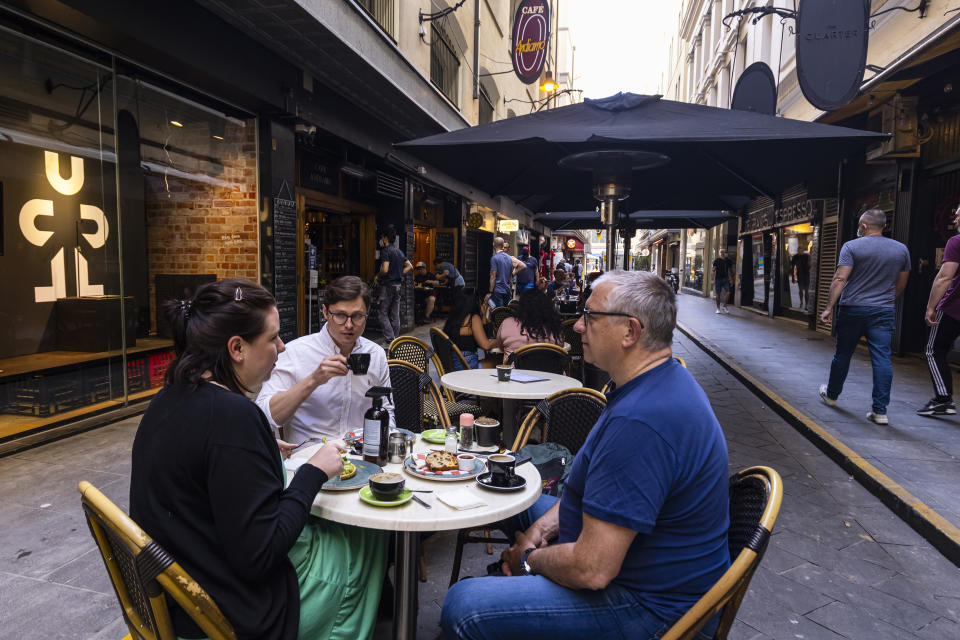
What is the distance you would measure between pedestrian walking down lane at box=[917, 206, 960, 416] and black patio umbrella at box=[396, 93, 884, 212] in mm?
1413

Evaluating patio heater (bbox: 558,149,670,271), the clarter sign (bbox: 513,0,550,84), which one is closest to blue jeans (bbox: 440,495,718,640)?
patio heater (bbox: 558,149,670,271)

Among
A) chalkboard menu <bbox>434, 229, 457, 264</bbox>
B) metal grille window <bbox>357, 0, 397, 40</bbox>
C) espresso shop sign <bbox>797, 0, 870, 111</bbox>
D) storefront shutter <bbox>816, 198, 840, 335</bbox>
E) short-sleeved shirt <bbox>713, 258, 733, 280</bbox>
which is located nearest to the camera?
espresso shop sign <bbox>797, 0, 870, 111</bbox>

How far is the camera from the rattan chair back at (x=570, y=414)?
9.76 feet

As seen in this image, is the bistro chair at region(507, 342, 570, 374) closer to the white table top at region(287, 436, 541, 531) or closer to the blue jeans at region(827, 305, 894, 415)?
the white table top at region(287, 436, 541, 531)

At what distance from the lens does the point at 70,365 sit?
5.21m

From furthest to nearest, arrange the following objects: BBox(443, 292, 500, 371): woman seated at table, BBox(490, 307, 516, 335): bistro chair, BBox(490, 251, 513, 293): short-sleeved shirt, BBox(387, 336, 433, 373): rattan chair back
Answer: BBox(490, 251, 513, 293): short-sleeved shirt, BBox(490, 307, 516, 335): bistro chair, BBox(443, 292, 500, 371): woman seated at table, BBox(387, 336, 433, 373): rattan chair back

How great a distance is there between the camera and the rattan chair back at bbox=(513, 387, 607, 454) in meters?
2.97

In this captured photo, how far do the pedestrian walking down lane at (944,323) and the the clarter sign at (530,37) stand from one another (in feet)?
36.1

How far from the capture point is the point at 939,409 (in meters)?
5.44

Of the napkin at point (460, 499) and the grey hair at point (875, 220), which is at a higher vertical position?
the grey hair at point (875, 220)

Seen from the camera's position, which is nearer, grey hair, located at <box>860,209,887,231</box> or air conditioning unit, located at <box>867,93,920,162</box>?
grey hair, located at <box>860,209,887,231</box>

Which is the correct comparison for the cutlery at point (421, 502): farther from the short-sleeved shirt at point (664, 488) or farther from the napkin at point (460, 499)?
the short-sleeved shirt at point (664, 488)

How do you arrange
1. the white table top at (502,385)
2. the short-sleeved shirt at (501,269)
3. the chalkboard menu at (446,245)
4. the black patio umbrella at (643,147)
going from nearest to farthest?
the white table top at (502,385) < the black patio umbrella at (643,147) < the short-sleeved shirt at (501,269) < the chalkboard menu at (446,245)

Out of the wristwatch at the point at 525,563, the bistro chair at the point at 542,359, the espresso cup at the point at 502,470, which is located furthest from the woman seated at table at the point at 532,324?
the wristwatch at the point at 525,563
